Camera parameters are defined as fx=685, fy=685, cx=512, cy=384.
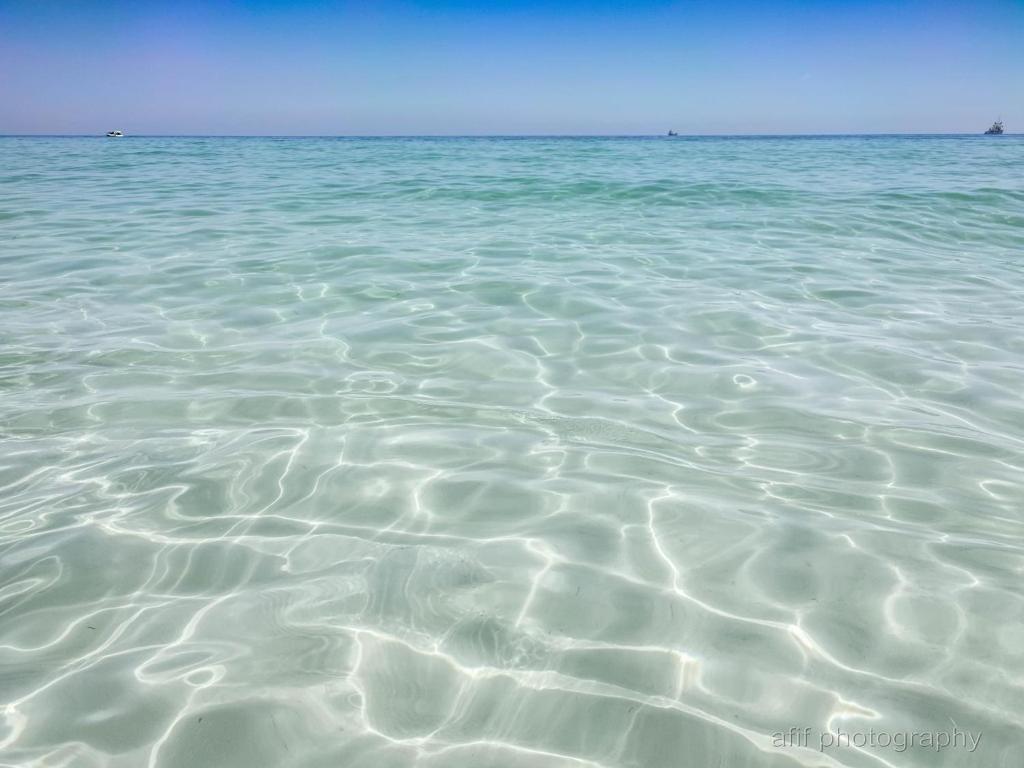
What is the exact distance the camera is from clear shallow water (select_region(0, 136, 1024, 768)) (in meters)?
→ 1.58

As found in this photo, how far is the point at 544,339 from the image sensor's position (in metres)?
Answer: 4.22

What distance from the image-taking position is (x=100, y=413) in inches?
126

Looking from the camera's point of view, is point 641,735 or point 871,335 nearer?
point 641,735

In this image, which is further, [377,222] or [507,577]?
[377,222]

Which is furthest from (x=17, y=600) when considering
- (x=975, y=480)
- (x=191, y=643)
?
(x=975, y=480)

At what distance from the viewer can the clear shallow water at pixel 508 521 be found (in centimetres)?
158

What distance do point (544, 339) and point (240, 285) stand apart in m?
2.86

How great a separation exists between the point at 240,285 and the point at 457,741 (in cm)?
489

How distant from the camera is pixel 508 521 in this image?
7.73ft

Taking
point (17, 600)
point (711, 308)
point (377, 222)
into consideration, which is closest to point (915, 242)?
point (711, 308)

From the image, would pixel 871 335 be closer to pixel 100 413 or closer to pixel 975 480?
pixel 975 480

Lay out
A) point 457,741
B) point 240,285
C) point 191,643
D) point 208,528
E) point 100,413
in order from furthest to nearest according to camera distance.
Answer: point 240,285, point 100,413, point 208,528, point 191,643, point 457,741

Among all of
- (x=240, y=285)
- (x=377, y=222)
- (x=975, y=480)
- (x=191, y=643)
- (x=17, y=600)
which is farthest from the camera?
(x=377, y=222)

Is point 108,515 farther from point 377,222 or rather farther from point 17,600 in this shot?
point 377,222
